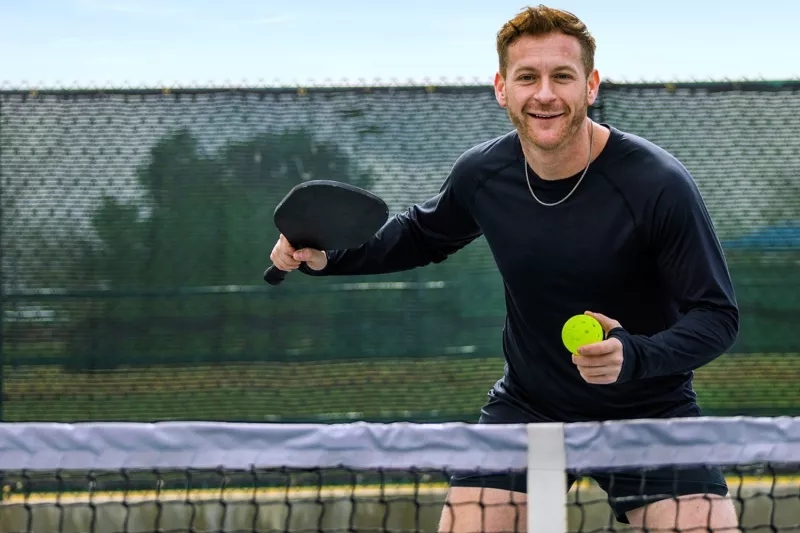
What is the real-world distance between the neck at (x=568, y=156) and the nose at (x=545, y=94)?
4.6 inches

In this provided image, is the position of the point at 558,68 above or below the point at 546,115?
above

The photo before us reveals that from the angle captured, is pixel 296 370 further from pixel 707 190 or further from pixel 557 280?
pixel 557 280

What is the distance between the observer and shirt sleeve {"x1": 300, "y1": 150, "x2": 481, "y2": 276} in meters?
2.82

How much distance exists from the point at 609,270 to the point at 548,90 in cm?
45

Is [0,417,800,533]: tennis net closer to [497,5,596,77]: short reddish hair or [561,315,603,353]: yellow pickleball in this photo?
[561,315,603,353]: yellow pickleball

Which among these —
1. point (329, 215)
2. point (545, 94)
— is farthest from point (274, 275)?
point (545, 94)

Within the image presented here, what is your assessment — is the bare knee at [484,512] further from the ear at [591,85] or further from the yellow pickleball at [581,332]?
the ear at [591,85]

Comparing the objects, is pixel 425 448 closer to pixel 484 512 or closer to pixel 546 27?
pixel 484 512

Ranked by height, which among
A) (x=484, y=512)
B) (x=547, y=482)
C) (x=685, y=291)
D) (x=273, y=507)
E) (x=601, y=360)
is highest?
(x=685, y=291)

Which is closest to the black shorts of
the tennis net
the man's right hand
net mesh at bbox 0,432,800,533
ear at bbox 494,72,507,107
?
the tennis net

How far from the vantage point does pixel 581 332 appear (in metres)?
2.21

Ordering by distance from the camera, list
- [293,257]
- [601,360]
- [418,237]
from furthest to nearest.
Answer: [418,237] → [293,257] → [601,360]

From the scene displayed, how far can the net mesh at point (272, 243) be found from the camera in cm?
467

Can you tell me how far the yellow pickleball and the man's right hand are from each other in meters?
0.78
